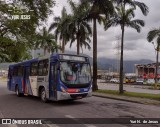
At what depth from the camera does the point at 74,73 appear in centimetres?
1820

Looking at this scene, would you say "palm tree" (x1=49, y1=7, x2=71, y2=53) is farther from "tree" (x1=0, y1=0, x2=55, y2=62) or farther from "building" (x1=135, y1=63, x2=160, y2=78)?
"building" (x1=135, y1=63, x2=160, y2=78)

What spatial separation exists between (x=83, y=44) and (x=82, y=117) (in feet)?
104

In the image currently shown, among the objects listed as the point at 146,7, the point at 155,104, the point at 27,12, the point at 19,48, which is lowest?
the point at 155,104

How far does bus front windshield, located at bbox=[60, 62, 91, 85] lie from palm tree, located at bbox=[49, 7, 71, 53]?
2260 cm

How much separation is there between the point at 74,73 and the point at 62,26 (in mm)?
25495

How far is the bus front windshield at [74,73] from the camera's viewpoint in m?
18.0

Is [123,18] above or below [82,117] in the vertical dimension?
above

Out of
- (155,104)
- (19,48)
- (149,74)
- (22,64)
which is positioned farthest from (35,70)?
(149,74)

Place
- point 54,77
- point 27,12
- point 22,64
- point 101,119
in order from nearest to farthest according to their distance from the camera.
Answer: point 101,119 → point 54,77 → point 27,12 → point 22,64

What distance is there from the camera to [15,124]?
11461 millimetres

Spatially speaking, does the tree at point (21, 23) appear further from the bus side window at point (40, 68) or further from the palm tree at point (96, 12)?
the palm tree at point (96, 12)

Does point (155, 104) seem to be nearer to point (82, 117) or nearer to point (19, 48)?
point (82, 117)

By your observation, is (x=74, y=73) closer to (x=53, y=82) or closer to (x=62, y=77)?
(x=62, y=77)

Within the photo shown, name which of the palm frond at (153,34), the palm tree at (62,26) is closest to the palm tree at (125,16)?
the palm frond at (153,34)
